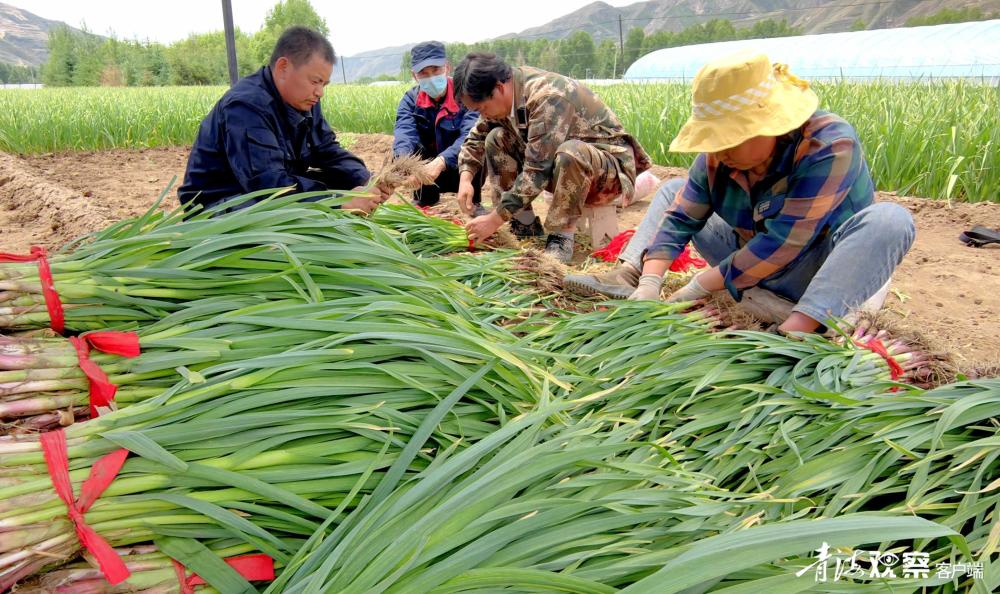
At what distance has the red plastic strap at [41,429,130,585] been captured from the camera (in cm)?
90

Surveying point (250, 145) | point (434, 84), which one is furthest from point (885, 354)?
point (434, 84)

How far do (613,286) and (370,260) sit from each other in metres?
0.99

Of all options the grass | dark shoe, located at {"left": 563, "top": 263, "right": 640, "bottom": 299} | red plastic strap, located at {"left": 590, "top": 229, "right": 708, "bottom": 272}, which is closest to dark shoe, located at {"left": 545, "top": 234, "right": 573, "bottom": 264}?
red plastic strap, located at {"left": 590, "top": 229, "right": 708, "bottom": 272}

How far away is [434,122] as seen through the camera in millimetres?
4504

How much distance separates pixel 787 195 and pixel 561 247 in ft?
4.44

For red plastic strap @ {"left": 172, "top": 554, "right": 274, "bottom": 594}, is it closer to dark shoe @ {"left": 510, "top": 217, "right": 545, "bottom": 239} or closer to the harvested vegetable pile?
the harvested vegetable pile

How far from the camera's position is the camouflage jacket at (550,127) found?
3070 mm

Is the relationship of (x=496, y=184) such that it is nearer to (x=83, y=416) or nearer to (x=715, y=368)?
(x=715, y=368)

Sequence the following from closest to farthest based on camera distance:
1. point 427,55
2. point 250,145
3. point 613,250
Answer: point 250,145 → point 613,250 → point 427,55

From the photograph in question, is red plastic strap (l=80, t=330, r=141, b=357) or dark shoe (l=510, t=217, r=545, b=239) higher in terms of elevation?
red plastic strap (l=80, t=330, r=141, b=357)

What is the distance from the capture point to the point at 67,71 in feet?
117

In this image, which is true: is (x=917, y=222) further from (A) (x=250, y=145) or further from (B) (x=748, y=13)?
(B) (x=748, y=13)

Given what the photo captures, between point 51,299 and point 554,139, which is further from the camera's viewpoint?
point 554,139

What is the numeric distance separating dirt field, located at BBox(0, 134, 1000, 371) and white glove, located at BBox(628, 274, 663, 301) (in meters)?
0.79
